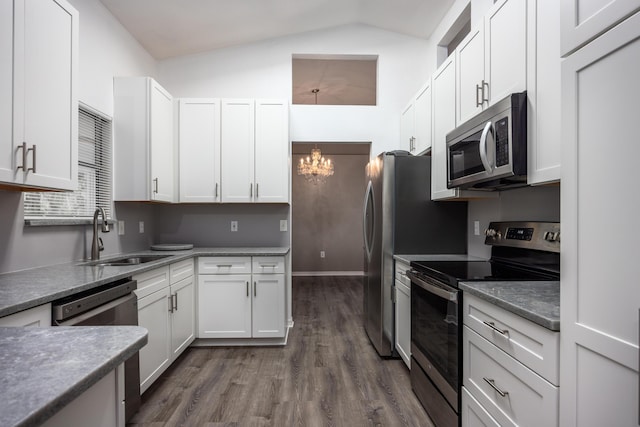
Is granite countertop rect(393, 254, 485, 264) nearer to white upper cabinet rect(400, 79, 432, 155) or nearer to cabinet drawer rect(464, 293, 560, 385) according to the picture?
white upper cabinet rect(400, 79, 432, 155)

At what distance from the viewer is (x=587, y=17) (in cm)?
94

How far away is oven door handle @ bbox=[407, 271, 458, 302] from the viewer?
165 centimetres

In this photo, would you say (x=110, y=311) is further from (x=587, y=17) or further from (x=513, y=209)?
(x=513, y=209)

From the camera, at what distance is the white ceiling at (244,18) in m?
2.86

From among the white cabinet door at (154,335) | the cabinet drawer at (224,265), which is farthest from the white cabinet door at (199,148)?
the white cabinet door at (154,335)

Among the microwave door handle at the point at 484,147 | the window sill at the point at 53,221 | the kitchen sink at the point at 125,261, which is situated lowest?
the kitchen sink at the point at 125,261

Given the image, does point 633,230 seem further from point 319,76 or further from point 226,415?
point 319,76

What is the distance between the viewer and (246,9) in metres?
3.05

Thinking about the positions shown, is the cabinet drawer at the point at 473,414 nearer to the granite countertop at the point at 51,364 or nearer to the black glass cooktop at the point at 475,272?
the black glass cooktop at the point at 475,272

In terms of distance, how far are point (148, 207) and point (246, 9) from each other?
2.12 metres

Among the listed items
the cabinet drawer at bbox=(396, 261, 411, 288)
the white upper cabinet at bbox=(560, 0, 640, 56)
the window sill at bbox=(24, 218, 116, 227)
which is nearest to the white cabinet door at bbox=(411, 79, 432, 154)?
the cabinet drawer at bbox=(396, 261, 411, 288)

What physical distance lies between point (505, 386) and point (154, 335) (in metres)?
2.09

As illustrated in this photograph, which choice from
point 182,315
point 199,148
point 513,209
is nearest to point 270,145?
point 199,148

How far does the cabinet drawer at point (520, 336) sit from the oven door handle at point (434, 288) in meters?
0.10
